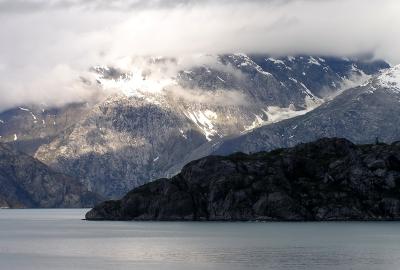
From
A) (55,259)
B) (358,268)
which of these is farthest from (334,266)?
(55,259)

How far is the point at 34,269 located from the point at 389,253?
8565 cm

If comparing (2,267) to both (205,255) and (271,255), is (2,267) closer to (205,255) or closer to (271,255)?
(205,255)

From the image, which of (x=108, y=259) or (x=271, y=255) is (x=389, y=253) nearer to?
(x=271, y=255)

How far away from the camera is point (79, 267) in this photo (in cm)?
17050

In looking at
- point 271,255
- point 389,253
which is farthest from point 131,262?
point 389,253

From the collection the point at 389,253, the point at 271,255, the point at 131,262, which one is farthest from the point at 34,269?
the point at 389,253

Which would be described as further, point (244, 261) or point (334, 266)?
point (244, 261)

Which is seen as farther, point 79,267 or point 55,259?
point 55,259

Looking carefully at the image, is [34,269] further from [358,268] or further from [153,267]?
[358,268]

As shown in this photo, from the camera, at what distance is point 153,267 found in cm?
16875

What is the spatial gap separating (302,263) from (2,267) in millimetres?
62619

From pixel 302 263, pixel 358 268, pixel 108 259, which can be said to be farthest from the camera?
pixel 108 259

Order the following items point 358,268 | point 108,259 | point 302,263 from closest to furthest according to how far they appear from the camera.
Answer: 1. point 358,268
2. point 302,263
3. point 108,259

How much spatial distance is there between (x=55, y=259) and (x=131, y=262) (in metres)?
21.4
